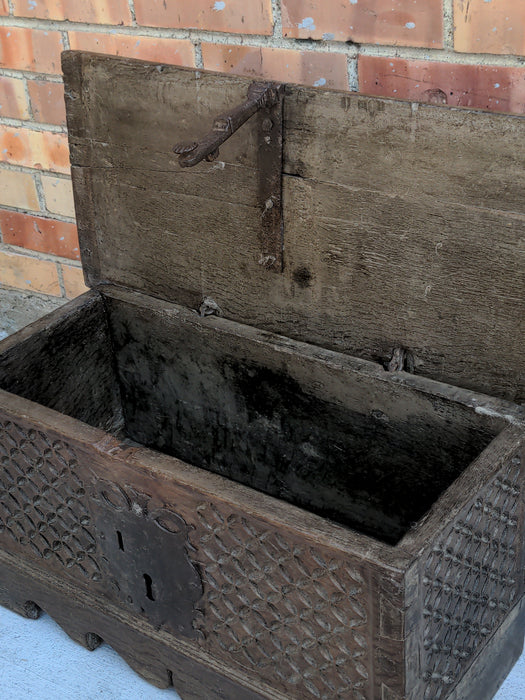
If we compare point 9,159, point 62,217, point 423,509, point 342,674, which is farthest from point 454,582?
point 9,159

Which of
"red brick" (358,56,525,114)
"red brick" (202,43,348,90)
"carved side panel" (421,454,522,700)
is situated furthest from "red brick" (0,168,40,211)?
"carved side panel" (421,454,522,700)

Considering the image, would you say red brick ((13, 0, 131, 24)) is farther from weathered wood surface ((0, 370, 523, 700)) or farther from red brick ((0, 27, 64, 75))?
weathered wood surface ((0, 370, 523, 700))

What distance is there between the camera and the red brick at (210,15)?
5.28 feet

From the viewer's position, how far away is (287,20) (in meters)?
1.58

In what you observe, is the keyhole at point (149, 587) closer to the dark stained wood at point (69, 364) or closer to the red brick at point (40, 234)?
the dark stained wood at point (69, 364)

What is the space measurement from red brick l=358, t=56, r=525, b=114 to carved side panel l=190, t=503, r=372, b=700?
29.9 inches

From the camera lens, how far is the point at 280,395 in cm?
165

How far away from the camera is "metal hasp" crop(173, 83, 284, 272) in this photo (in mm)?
1312

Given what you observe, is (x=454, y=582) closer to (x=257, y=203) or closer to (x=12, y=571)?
(x=257, y=203)

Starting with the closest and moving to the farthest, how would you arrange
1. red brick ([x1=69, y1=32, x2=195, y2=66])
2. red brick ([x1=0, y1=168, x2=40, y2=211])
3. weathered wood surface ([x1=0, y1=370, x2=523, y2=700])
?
weathered wood surface ([x1=0, y1=370, x2=523, y2=700]), red brick ([x1=69, y1=32, x2=195, y2=66]), red brick ([x1=0, y1=168, x2=40, y2=211])

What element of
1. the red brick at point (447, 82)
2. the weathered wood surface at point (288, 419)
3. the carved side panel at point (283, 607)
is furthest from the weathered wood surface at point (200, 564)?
the red brick at point (447, 82)

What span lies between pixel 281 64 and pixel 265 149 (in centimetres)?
25

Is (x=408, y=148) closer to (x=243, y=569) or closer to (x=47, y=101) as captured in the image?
(x=243, y=569)

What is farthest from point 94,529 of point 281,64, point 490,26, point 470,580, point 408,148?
point 490,26
